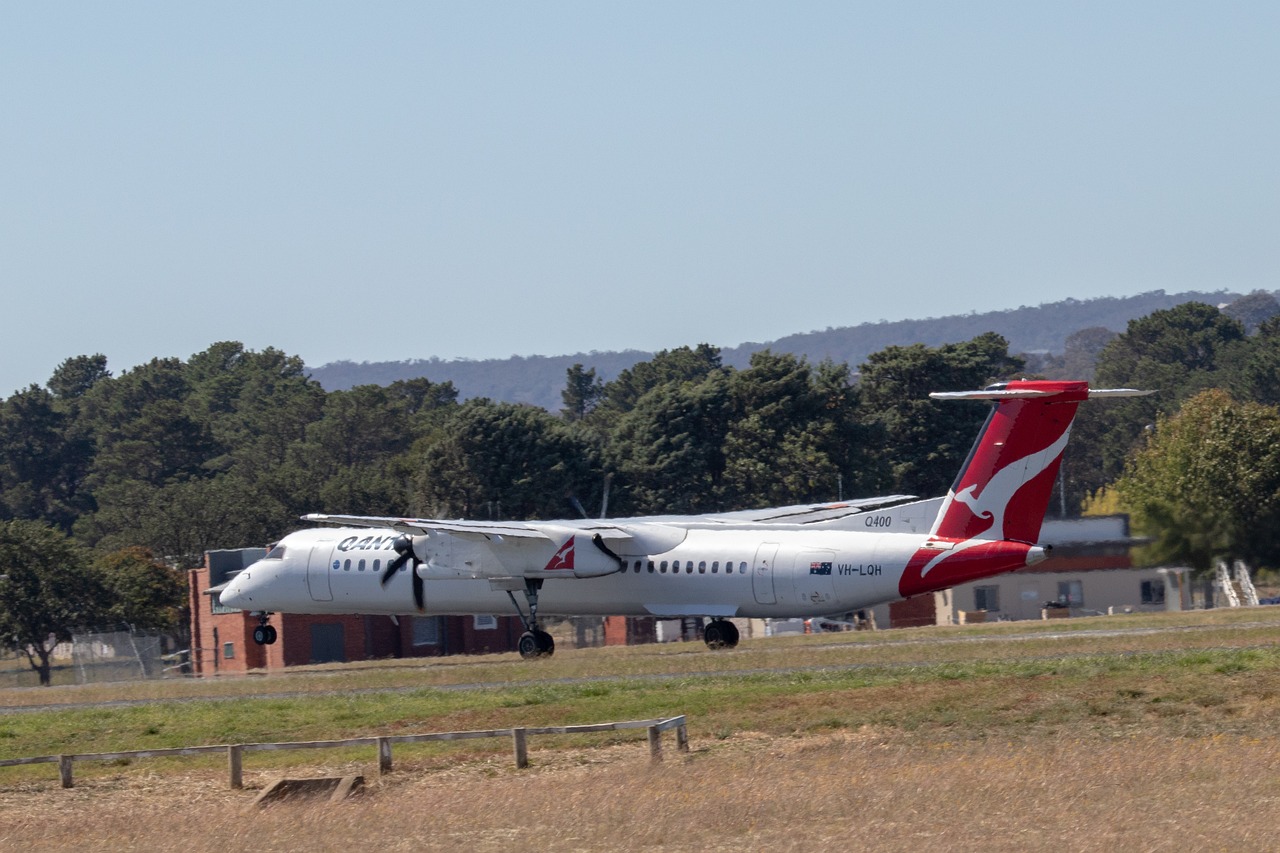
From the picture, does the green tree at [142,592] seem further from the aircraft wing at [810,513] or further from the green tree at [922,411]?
the green tree at [922,411]

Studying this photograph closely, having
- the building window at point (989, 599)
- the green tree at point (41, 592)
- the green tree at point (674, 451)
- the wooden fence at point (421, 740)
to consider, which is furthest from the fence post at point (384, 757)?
the green tree at point (674, 451)

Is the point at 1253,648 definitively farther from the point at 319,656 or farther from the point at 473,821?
the point at 319,656

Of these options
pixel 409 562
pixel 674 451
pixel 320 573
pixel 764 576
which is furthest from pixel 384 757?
pixel 674 451

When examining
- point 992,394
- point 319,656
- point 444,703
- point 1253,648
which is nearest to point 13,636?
point 319,656

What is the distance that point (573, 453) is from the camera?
96.4 metres

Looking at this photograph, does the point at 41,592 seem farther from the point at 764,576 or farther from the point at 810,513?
the point at 764,576

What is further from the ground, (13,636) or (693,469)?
(693,469)

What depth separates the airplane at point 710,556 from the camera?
38.2 metres

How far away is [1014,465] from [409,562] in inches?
648

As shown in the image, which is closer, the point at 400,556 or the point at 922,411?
the point at 400,556

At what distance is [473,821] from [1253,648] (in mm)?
19569

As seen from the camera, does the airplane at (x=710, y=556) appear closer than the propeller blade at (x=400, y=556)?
Yes

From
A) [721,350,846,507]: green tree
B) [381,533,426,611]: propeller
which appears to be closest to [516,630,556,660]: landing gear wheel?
[381,533,426,611]: propeller

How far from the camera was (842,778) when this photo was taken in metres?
23.0
